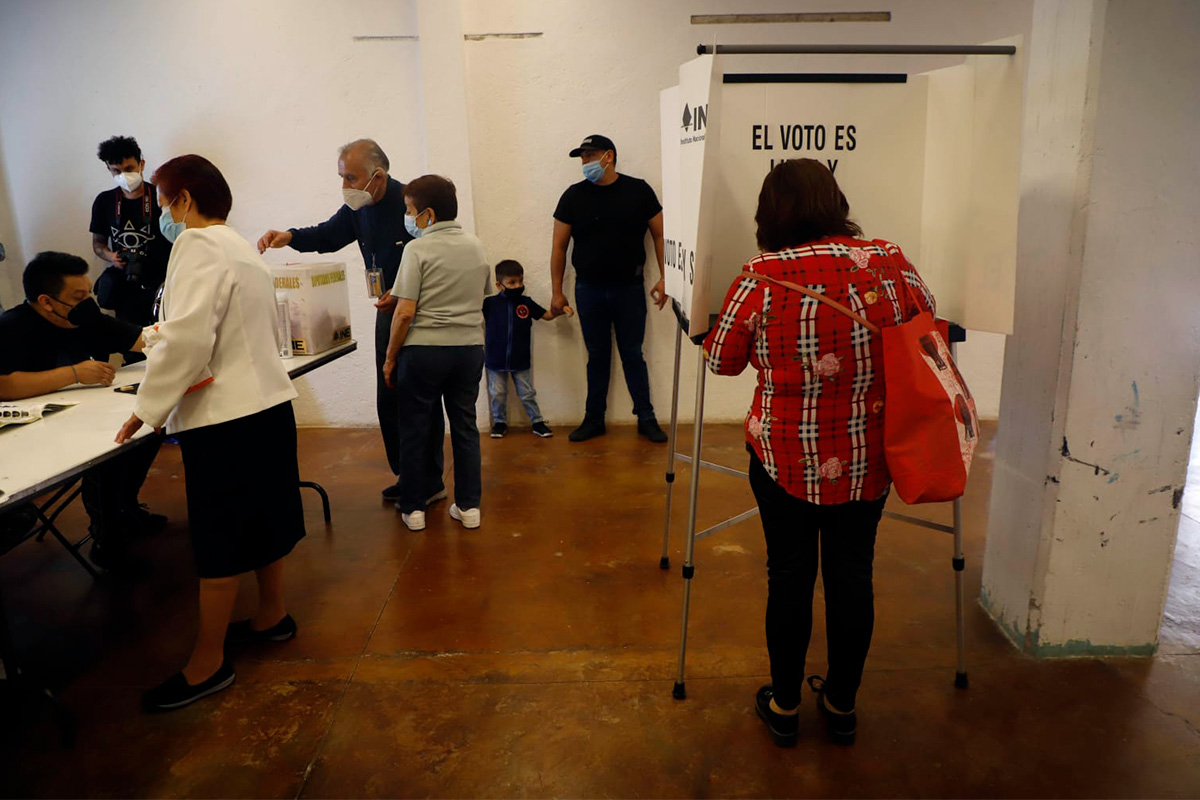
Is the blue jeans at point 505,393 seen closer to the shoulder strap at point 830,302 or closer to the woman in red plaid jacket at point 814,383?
the woman in red plaid jacket at point 814,383

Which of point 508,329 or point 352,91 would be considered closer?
point 352,91


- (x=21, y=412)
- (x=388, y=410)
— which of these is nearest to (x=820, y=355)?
(x=21, y=412)

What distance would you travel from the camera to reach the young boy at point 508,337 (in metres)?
4.87

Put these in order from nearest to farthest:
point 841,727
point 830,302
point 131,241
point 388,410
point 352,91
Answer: point 830,302 < point 841,727 < point 388,410 < point 131,241 < point 352,91

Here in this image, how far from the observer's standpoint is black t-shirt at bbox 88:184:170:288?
4.58 metres

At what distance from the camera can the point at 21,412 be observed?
8.21 ft

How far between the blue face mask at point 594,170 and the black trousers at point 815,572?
9.41 feet

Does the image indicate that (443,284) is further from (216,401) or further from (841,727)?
(841,727)

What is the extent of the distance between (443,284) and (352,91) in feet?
7.20

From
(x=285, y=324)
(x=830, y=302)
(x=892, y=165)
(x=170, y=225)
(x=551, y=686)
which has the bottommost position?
(x=551, y=686)

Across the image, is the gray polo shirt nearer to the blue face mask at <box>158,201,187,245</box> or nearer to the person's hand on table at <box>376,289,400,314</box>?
the person's hand on table at <box>376,289,400,314</box>

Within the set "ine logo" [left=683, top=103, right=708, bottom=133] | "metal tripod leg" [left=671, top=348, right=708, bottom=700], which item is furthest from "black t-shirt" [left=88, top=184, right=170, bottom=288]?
"metal tripod leg" [left=671, top=348, right=708, bottom=700]

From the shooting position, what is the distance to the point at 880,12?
4.61 metres

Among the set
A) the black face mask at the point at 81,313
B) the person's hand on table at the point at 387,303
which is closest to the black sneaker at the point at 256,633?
the black face mask at the point at 81,313
